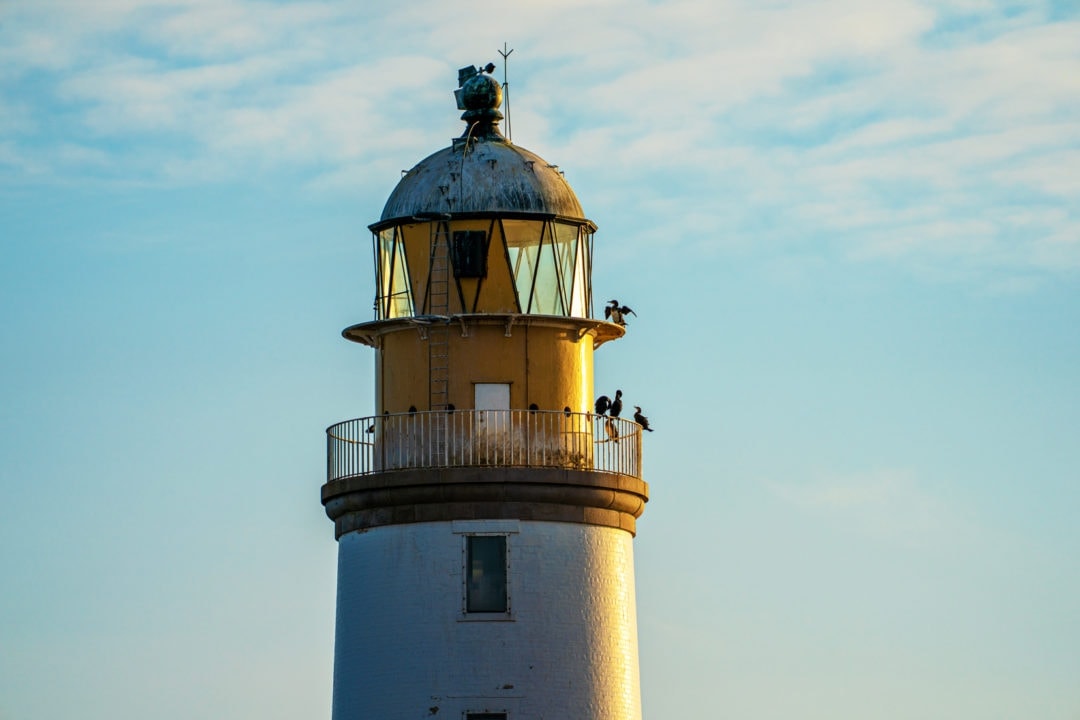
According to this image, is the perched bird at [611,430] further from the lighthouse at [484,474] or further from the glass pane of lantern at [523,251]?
the glass pane of lantern at [523,251]

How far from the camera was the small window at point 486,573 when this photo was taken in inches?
2329

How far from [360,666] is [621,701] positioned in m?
4.73

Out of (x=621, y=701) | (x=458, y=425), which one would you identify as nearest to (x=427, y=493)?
(x=458, y=425)

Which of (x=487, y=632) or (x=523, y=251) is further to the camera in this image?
(x=523, y=251)

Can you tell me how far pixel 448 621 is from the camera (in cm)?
5903

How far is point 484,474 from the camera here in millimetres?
59531

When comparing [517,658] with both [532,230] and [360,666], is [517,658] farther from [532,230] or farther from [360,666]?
[532,230]

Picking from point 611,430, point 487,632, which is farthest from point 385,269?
point 487,632

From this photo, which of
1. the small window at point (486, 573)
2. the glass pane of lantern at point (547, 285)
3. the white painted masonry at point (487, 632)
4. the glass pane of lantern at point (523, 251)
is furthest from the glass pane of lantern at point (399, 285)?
the small window at point (486, 573)

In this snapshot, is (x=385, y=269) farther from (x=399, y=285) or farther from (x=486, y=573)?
(x=486, y=573)

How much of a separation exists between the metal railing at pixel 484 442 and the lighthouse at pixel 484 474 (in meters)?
0.03

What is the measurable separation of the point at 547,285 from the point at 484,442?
3.25 meters

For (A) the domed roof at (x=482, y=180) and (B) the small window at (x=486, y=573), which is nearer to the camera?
(B) the small window at (x=486, y=573)

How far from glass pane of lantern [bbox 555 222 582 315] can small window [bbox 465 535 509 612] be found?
15.5ft
